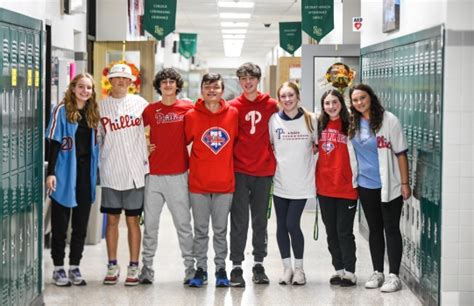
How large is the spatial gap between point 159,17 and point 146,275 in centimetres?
618

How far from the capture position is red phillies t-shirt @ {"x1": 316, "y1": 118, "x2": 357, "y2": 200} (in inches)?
256

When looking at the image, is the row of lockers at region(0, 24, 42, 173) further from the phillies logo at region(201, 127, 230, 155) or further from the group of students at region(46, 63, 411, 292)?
the phillies logo at region(201, 127, 230, 155)

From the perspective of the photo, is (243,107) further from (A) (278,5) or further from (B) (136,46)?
(A) (278,5)

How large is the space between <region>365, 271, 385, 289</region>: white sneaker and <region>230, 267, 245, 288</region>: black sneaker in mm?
944

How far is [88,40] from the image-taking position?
442 inches

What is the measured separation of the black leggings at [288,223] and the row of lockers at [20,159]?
1.78 m

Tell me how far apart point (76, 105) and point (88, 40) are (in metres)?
4.93

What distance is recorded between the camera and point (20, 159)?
535 centimetres

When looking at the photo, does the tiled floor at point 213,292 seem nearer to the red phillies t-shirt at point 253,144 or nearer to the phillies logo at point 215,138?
the red phillies t-shirt at point 253,144

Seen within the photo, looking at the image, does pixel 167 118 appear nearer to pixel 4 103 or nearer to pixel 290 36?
pixel 4 103

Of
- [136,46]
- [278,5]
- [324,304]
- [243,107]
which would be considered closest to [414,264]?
[324,304]

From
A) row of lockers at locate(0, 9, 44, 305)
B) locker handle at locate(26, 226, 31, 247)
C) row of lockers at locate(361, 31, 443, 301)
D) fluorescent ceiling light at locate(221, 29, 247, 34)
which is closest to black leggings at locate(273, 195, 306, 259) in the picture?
row of lockers at locate(361, 31, 443, 301)

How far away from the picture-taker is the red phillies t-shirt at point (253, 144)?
6527 millimetres

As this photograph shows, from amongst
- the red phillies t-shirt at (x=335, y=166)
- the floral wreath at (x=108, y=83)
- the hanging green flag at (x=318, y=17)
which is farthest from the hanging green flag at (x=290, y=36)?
the red phillies t-shirt at (x=335, y=166)
